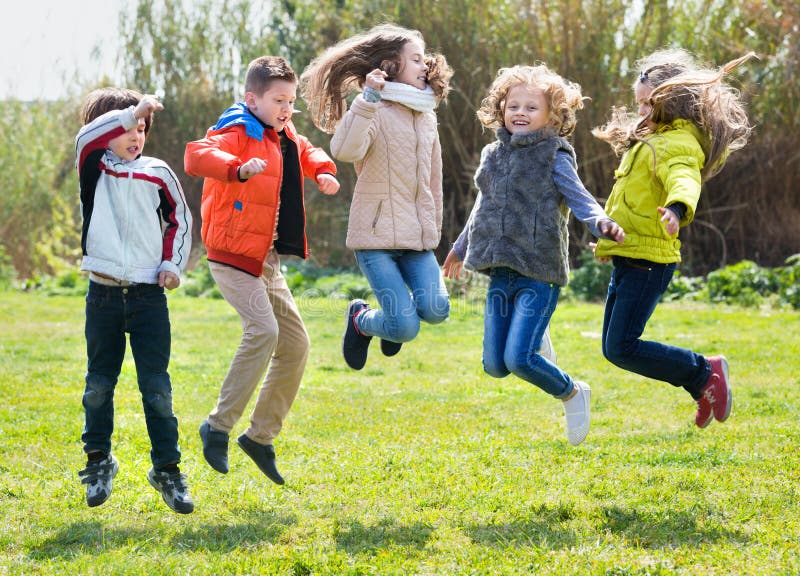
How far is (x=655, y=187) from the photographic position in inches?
176

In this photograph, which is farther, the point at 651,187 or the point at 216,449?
the point at 651,187

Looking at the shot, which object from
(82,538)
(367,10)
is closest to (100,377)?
(82,538)

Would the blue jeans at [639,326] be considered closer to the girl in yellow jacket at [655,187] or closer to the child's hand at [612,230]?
the girl in yellow jacket at [655,187]

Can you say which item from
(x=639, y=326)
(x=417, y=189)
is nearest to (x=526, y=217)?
(x=417, y=189)

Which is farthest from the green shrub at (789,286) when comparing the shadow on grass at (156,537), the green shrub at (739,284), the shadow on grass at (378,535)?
the shadow on grass at (156,537)

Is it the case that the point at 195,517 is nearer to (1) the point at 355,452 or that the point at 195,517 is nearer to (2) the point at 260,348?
(2) the point at 260,348

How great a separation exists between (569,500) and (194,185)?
12.8m

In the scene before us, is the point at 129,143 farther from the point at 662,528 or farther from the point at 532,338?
the point at 662,528

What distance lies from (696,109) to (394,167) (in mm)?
1457

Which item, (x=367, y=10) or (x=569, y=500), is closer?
(x=569, y=500)

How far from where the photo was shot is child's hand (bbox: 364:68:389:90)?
4.48 metres

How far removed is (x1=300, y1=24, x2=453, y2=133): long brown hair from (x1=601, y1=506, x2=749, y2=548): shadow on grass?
226 centimetres

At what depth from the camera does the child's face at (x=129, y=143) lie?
13.5ft

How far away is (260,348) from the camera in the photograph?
4.34 metres
